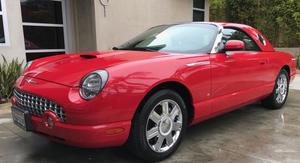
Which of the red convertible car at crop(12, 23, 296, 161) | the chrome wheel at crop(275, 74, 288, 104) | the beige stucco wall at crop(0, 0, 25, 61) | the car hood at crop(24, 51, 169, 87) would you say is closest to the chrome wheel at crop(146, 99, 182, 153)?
the red convertible car at crop(12, 23, 296, 161)

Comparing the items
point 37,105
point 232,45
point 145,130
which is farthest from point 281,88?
point 37,105

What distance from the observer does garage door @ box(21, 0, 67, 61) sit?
806cm

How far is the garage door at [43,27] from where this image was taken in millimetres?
8062

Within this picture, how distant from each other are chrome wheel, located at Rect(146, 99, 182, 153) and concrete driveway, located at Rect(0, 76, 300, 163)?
20 cm

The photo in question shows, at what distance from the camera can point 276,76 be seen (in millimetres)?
5285

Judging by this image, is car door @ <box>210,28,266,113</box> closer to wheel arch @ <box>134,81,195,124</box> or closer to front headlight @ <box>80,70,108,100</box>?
wheel arch @ <box>134,81,195,124</box>

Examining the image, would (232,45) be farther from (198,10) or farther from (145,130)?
(198,10)

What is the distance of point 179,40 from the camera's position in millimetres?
4195

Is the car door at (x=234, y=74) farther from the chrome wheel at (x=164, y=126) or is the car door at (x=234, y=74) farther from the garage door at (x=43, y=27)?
the garage door at (x=43, y=27)

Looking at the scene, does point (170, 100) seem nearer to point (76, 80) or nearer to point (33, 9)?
point (76, 80)

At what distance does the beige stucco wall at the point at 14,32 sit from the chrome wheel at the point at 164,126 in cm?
506

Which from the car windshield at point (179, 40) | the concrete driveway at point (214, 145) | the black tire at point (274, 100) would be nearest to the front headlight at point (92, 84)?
the concrete driveway at point (214, 145)

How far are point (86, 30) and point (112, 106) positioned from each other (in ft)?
19.7

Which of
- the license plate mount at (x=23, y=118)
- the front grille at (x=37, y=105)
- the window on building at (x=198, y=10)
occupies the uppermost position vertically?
the window on building at (x=198, y=10)
